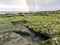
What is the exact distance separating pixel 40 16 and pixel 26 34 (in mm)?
302

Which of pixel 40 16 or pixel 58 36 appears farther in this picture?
pixel 40 16

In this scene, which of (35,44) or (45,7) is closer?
(35,44)

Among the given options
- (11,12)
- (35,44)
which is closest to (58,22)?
(35,44)

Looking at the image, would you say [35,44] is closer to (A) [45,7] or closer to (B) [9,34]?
(B) [9,34]

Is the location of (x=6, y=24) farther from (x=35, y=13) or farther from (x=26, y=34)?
(x=35, y=13)

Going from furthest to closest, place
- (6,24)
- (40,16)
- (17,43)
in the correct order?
1. (40,16)
2. (6,24)
3. (17,43)

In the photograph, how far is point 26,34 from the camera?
744mm

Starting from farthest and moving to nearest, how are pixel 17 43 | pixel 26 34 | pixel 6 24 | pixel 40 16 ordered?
pixel 40 16
pixel 6 24
pixel 26 34
pixel 17 43

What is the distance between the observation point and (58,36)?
716 millimetres

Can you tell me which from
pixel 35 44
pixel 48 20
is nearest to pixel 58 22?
pixel 48 20

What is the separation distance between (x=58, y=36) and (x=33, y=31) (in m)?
0.15

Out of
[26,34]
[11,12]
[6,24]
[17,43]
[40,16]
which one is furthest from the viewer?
[11,12]

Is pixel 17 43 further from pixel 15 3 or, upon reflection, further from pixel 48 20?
pixel 15 3

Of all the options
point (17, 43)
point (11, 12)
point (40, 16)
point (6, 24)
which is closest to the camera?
point (17, 43)
